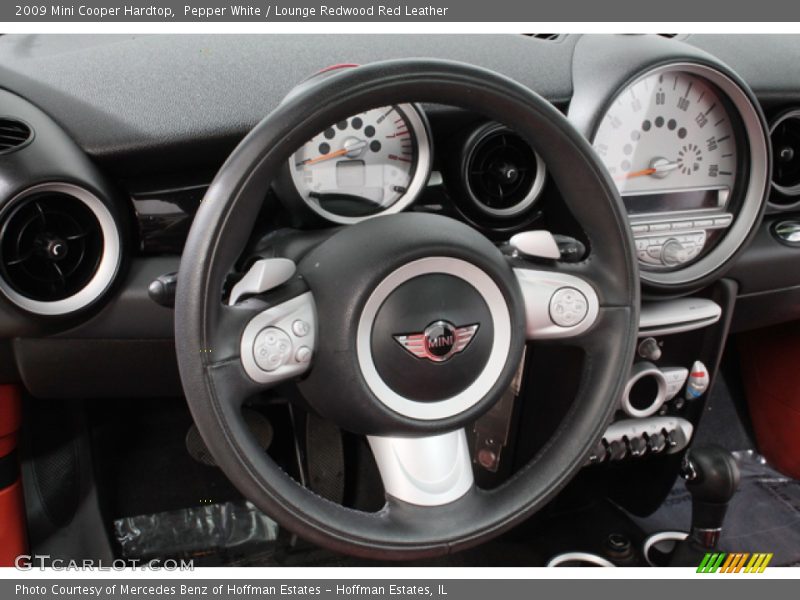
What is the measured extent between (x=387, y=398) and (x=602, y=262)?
354mm

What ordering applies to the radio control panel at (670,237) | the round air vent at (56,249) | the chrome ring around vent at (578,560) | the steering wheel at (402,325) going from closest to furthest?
the steering wheel at (402,325) < the round air vent at (56,249) < the radio control panel at (670,237) < the chrome ring around vent at (578,560)

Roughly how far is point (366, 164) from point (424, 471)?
505mm

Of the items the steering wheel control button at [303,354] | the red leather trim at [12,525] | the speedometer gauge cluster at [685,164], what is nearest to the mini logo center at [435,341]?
the steering wheel control button at [303,354]

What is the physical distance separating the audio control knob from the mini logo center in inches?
26.2

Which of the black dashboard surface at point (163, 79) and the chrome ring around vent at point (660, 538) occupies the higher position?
the black dashboard surface at point (163, 79)

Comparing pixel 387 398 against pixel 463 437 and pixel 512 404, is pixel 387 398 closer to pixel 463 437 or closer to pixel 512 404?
pixel 463 437

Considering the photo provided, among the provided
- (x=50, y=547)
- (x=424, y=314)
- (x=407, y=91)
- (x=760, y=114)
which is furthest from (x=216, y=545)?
(x=760, y=114)

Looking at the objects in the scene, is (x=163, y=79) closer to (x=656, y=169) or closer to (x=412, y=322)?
(x=412, y=322)

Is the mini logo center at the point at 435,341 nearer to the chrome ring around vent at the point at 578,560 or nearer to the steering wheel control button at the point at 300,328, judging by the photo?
the steering wheel control button at the point at 300,328

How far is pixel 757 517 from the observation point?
6.34 feet

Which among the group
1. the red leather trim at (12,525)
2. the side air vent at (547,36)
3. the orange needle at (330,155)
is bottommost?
the red leather trim at (12,525)

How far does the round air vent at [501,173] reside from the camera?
1300mm

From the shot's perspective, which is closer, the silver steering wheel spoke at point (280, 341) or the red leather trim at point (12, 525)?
the silver steering wheel spoke at point (280, 341)

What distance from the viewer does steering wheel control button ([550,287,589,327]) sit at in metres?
1.00
